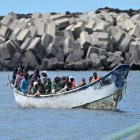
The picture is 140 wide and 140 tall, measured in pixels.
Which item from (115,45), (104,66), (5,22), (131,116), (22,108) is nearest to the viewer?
(131,116)

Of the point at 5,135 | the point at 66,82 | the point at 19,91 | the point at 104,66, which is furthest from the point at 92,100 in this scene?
the point at 104,66

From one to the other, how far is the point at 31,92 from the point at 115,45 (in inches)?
1684

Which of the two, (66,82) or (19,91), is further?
(19,91)

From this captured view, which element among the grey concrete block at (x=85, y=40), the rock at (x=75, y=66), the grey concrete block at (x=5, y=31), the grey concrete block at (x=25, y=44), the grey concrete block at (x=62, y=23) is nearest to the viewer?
the rock at (x=75, y=66)

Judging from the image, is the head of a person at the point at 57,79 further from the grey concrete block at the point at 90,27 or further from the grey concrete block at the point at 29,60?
the grey concrete block at the point at 90,27

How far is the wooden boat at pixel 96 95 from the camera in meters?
21.1

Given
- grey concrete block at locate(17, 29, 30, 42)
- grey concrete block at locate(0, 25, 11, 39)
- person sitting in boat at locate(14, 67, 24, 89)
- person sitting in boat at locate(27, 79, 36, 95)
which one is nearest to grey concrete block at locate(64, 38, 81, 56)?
grey concrete block at locate(17, 29, 30, 42)

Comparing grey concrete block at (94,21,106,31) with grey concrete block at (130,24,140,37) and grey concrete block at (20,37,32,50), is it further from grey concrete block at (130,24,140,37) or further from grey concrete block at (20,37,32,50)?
grey concrete block at (20,37,32,50)

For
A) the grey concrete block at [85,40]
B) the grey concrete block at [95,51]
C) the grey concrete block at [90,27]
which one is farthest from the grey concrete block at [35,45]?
the grey concrete block at [90,27]

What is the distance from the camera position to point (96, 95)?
837 inches

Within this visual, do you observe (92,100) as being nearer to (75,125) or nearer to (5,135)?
(75,125)

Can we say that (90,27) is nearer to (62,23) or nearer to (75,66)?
(62,23)

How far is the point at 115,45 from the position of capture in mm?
65000

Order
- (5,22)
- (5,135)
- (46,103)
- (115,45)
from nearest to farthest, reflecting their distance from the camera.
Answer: (5,135) < (46,103) < (115,45) < (5,22)
